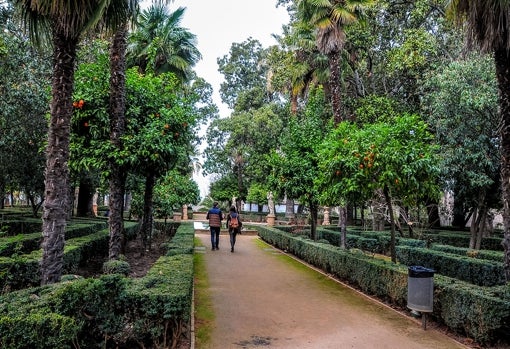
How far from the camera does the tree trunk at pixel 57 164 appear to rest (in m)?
5.88

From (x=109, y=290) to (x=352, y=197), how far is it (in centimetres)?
677

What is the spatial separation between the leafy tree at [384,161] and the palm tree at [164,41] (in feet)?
30.9

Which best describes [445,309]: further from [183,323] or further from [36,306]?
[36,306]

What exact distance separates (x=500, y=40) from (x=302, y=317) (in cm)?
605

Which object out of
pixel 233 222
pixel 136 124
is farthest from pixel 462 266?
pixel 136 124

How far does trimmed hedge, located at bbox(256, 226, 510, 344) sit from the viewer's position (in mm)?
5438

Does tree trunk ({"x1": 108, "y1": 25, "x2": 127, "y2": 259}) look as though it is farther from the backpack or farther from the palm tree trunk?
the palm tree trunk

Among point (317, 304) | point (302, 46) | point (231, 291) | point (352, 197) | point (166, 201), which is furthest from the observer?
point (302, 46)

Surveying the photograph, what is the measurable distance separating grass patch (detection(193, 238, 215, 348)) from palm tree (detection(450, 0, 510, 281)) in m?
5.28

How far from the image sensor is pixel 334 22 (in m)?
13.6

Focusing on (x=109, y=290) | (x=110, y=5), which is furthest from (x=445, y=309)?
(x=110, y=5)

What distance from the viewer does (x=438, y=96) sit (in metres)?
14.4

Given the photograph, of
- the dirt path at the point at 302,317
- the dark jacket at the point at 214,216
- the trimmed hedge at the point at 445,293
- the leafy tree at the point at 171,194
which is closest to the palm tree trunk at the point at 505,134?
the trimmed hedge at the point at 445,293

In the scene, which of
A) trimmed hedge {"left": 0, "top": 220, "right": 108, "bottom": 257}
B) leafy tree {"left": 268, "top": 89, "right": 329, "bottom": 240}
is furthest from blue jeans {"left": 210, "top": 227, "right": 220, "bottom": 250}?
trimmed hedge {"left": 0, "top": 220, "right": 108, "bottom": 257}
